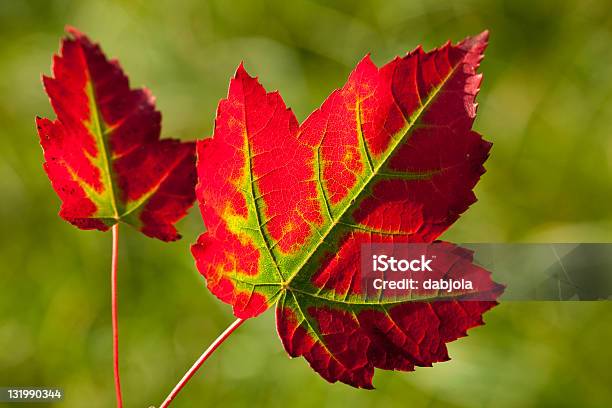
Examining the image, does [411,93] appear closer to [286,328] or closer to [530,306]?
[286,328]

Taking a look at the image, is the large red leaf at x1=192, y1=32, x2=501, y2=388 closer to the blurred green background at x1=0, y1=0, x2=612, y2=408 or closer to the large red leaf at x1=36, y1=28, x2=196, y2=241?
the large red leaf at x1=36, y1=28, x2=196, y2=241

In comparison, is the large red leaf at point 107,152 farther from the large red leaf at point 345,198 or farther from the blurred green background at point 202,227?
the blurred green background at point 202,227

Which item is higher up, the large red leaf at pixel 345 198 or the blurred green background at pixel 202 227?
the blurred green background at pixel 202 227

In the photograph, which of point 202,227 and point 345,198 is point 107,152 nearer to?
point 345,198

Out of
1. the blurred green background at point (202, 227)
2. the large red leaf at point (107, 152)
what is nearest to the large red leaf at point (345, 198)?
the large red leaf at point (107, 152)

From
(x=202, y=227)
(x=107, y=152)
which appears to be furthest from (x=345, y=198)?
(x=202, y=227)

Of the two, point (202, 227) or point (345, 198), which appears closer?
point (345, 198)

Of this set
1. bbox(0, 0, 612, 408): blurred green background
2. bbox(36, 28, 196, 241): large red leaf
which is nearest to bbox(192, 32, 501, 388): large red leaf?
bbox(36, 28, 196, 241): large red leaf
